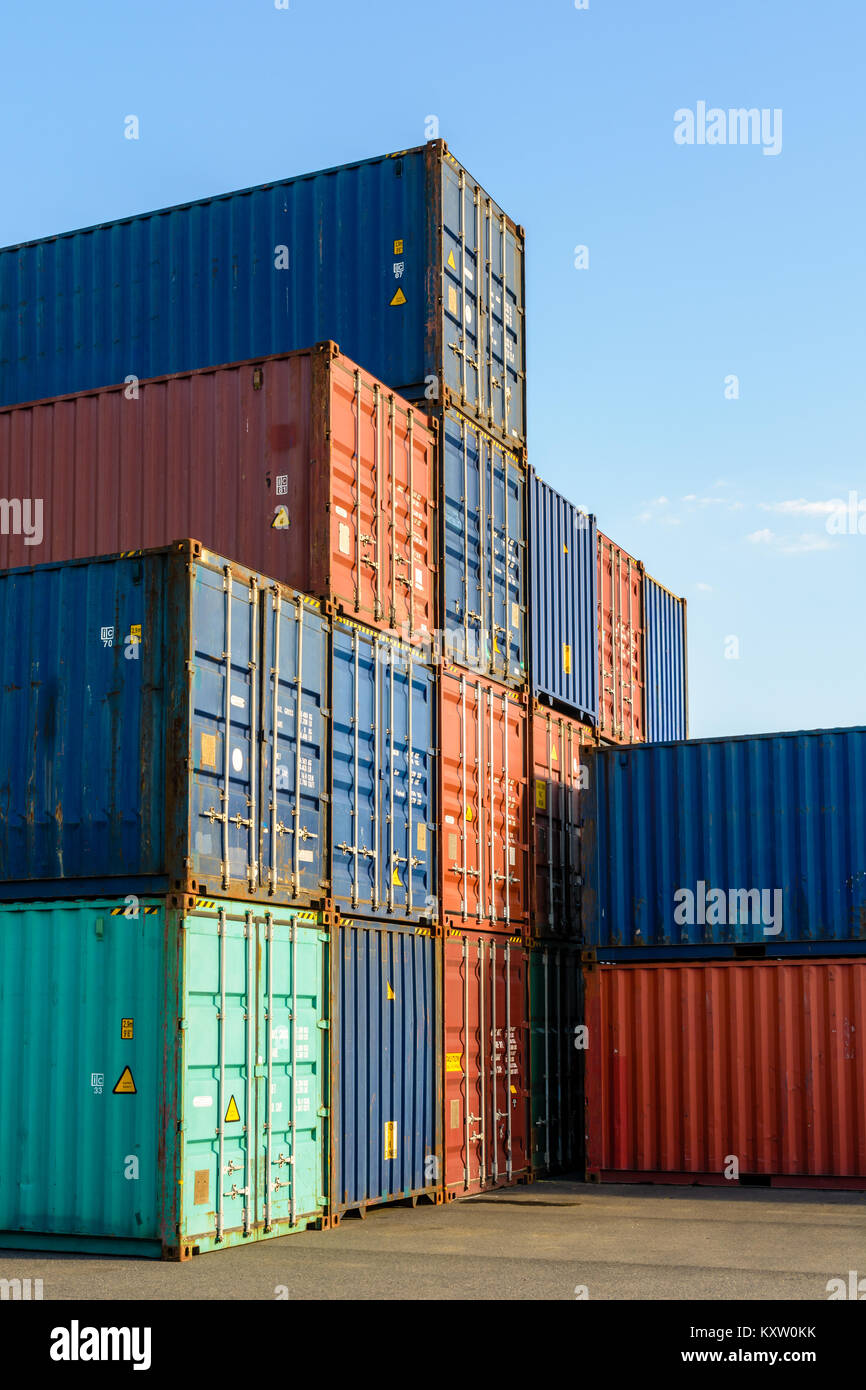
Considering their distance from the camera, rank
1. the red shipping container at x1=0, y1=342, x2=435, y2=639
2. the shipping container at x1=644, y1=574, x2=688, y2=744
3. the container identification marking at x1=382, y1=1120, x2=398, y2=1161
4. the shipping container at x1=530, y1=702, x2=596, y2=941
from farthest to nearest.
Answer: the shipping container at x1=644, y1=574, x2=688, y2=744
the shipping container at x1=530, y1=702, x2=596, y2=941
the container identification marking at x1=382, y1=1120, x2=398, y2=1161
the red shipping container at x1=0, y1=342, x2=435, y2=639

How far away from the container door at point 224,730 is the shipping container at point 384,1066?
195 cm

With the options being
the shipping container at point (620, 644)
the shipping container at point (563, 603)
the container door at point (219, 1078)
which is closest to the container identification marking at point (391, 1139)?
the container door at point (219, 1078)

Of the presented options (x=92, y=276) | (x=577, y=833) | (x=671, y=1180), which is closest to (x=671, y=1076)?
(x=671, y=1180)

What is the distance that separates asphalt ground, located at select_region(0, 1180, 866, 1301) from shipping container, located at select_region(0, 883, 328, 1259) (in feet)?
→ 1.15

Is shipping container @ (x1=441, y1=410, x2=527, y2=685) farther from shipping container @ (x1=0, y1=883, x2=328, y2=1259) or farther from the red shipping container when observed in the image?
shipping container @ (x1=0, y1=883, x2=328, y2=1259)

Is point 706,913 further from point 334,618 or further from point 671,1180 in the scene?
point 334,618

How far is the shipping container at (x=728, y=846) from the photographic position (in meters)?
18.1

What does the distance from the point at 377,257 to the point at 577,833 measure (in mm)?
8252

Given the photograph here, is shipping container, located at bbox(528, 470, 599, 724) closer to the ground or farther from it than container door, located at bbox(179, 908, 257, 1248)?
farther from it

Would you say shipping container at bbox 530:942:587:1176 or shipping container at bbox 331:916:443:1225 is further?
shipping container at bbox 530:942:587:1176

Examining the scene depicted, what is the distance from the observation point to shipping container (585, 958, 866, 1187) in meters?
17.8

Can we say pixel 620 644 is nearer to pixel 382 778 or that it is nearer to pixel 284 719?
pixel 382 778

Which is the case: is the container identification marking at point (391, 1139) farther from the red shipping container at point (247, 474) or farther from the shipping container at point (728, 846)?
the red shipping container at point (247, 474)

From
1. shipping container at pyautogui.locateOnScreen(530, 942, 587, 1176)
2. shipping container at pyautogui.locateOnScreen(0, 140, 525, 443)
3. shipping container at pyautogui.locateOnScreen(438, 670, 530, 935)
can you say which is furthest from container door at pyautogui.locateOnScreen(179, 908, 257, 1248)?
shipping container at pyautogui.locateOnScreen(0, 140, 525, 443)
